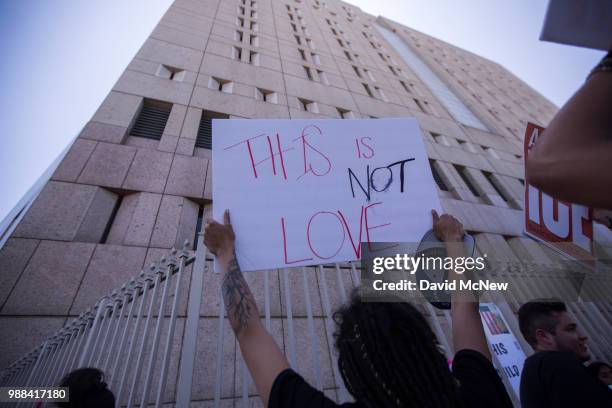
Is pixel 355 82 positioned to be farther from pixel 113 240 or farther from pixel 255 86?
pixel 113 240

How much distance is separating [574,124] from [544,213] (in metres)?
1.54

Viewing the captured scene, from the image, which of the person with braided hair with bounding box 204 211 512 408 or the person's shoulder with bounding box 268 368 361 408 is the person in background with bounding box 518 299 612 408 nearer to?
the person with braided hair with bounding box 204 211 512 408

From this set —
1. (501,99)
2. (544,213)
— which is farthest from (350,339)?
(501,99)

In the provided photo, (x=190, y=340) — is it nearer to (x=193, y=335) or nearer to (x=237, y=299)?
(x=193, y=335)

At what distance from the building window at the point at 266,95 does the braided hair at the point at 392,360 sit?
333 inches

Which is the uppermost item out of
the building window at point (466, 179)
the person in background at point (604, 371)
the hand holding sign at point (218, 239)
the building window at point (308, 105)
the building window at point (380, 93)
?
the building window at point (380, 93)

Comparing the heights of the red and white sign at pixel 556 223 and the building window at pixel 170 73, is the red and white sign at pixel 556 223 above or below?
below

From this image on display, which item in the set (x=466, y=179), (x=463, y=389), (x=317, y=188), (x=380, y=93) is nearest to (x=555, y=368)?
(x=463, y=389)

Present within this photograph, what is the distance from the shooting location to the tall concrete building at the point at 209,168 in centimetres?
373

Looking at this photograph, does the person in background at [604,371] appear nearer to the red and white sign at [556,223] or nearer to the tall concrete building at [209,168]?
the tall concrete building at [209,168]

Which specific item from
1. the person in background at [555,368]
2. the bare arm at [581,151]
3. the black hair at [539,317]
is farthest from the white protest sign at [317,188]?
the black hair at [539,317]

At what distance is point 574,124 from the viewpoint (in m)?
0.69

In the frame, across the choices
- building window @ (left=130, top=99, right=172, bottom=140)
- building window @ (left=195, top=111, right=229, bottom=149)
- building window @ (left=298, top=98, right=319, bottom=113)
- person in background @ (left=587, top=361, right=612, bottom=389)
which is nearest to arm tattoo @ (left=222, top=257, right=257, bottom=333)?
person in background @ (left=587, top=361, right=612, bottom=389)

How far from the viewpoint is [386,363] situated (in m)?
0.99
